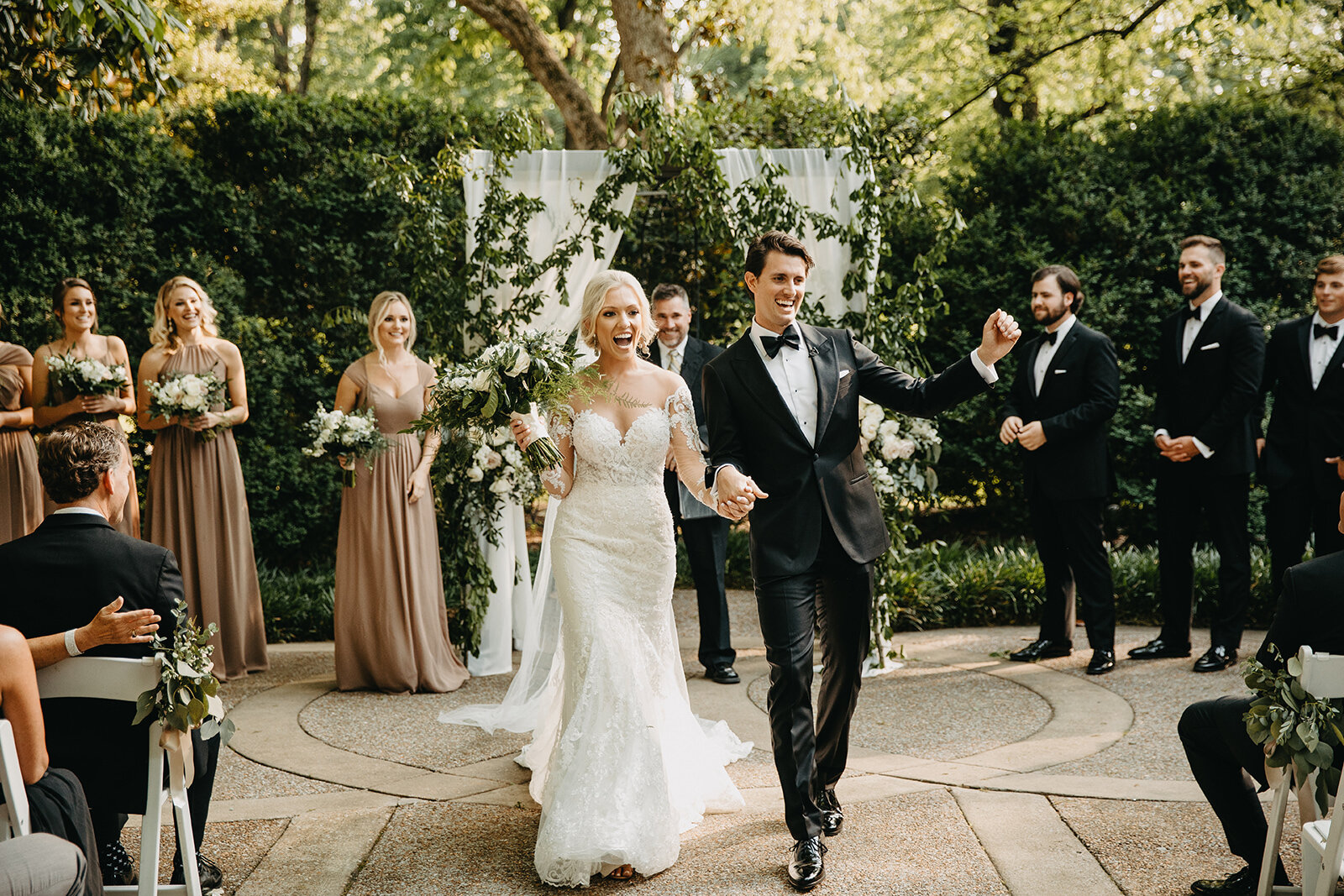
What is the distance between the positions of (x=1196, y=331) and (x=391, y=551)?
4.87m

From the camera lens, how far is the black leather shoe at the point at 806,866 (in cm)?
346

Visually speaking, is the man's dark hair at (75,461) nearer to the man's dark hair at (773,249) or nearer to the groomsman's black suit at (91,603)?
the groomsman's black suit at (91,603)

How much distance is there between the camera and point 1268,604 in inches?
280

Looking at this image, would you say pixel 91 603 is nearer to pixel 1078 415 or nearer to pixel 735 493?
pixel 735 493

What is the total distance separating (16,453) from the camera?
6465mm

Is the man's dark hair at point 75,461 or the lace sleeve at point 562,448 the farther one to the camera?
the lace sleeve at point 562,448

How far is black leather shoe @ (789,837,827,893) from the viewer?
346 centimetres

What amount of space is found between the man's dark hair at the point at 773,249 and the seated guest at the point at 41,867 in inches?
106

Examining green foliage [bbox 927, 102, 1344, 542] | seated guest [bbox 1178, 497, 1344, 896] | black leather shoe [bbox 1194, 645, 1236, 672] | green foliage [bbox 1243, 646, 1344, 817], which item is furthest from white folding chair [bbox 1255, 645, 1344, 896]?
green foliage [bbox 927, 102, 1344, 542]

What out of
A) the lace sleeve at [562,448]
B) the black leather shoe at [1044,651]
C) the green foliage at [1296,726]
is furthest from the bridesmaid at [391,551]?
the green foliage at [1296,726]

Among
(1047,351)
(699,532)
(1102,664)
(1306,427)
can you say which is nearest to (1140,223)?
(1047,351)

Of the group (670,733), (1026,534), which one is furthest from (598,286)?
(1026,534)

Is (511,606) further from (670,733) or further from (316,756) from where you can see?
(670,733)

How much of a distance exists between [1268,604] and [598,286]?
215 inches
